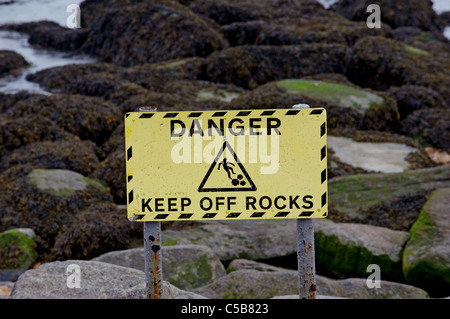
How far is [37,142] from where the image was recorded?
9.66 m

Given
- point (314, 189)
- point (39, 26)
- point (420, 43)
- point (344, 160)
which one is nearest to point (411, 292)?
point (314, 189)

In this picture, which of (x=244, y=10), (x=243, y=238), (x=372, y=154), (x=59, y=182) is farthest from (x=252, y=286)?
(x=244, y=10)

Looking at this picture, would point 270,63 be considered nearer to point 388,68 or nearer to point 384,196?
point 388,68

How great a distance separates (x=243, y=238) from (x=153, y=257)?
3281 millimetres

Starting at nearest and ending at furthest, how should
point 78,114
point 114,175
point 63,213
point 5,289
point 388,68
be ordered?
point 5,289 → point 63,213 → point 114,175 → point 78,114 → point 388,68

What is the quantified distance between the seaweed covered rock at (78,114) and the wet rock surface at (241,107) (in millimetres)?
34

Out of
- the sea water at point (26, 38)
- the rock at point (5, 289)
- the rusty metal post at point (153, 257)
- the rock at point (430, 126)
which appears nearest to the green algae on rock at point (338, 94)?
the rock at point (430, 126)

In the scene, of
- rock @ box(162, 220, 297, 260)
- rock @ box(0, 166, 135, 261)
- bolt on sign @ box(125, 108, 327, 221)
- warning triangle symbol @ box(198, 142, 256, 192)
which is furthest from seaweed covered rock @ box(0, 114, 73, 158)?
warning triangle symbol @ box(198, 142, 256, 192)

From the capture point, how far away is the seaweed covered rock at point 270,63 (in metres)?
14.3

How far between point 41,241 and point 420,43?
595 inches

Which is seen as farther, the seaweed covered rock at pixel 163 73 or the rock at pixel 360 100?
the seaweed covered rock at pixel 163 73

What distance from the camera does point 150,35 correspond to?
17.8m

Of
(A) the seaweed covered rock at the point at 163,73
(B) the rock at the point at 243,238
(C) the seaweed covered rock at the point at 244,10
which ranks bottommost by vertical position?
(B) the rock at the point at 243,238

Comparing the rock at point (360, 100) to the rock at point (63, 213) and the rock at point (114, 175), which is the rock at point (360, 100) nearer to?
the rock at point (114, 175)
